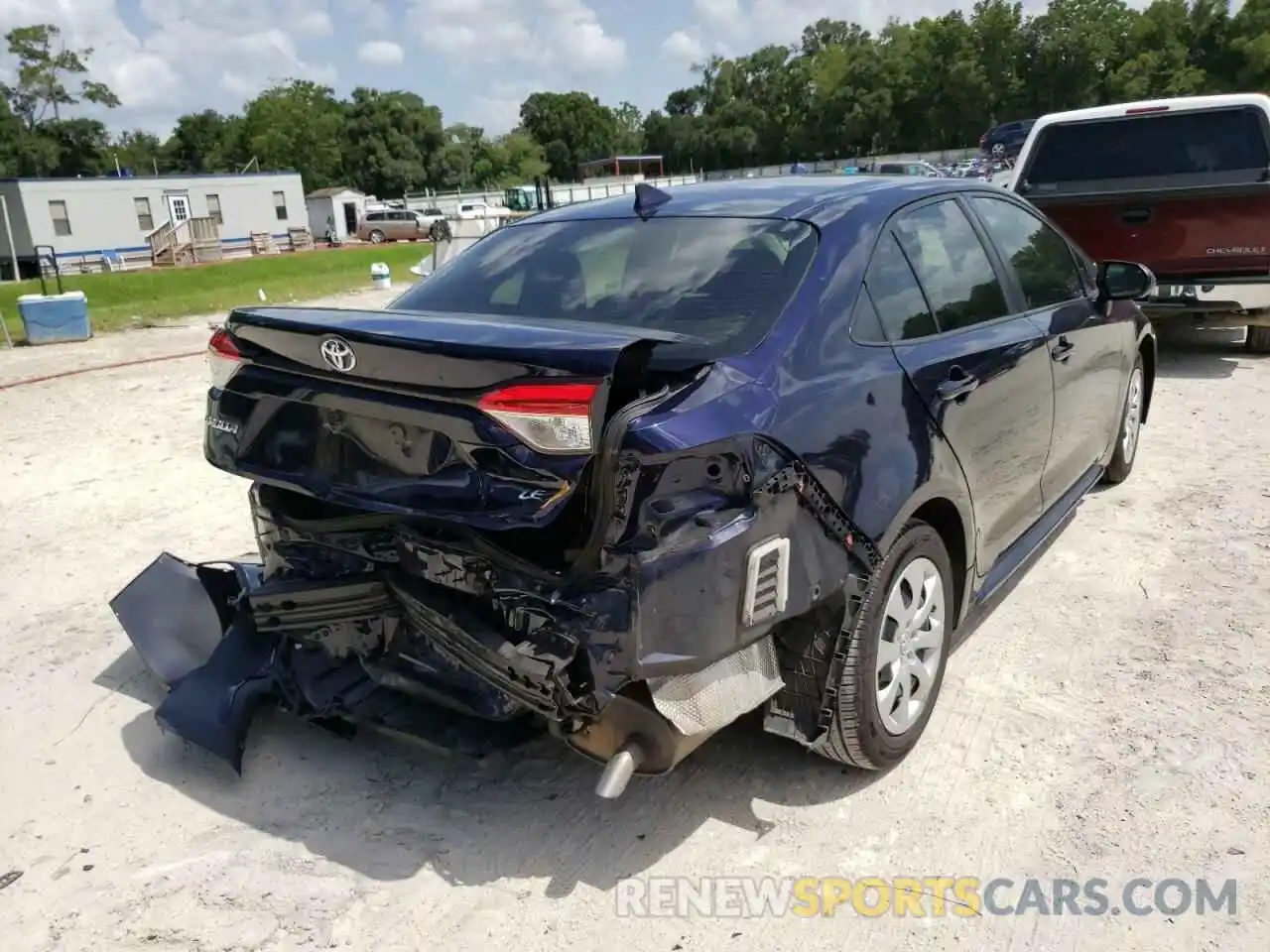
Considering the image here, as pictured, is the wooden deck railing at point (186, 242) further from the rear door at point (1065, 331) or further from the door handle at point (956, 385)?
the door handle at point (956, 385)

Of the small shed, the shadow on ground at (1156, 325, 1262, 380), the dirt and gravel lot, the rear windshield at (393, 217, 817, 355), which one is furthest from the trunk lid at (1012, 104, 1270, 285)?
the small shed

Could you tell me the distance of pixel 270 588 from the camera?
121 inches

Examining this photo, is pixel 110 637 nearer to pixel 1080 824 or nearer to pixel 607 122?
pixel 1080 824

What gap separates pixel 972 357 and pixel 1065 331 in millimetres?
1038

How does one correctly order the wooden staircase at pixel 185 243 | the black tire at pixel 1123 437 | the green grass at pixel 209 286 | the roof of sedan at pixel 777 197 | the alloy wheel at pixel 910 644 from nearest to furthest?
the alloy wheel at pixel 910 644
the roof of sedan at pixel 777 197
the black tire at pixel 1123 437
the green grass at pixel 209 286
the wooden staircase at pixel 185 243

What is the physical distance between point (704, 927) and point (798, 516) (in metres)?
1.07

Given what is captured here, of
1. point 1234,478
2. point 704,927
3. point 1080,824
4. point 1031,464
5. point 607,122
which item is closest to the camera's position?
point 704,927

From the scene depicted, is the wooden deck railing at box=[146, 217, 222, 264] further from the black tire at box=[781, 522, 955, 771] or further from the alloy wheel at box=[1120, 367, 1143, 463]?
the black tire at box=[781, 522, 955, 771]

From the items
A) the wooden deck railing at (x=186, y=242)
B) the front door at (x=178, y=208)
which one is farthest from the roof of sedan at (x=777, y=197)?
the front door at (x=178, y=208)

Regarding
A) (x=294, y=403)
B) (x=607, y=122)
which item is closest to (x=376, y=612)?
(x=294, y=403)

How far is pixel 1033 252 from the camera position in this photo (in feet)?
13.9

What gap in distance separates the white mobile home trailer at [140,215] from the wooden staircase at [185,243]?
42 millimetres

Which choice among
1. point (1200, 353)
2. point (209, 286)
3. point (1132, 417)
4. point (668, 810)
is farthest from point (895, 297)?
point (209, 286)

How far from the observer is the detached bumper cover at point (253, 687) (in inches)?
118
